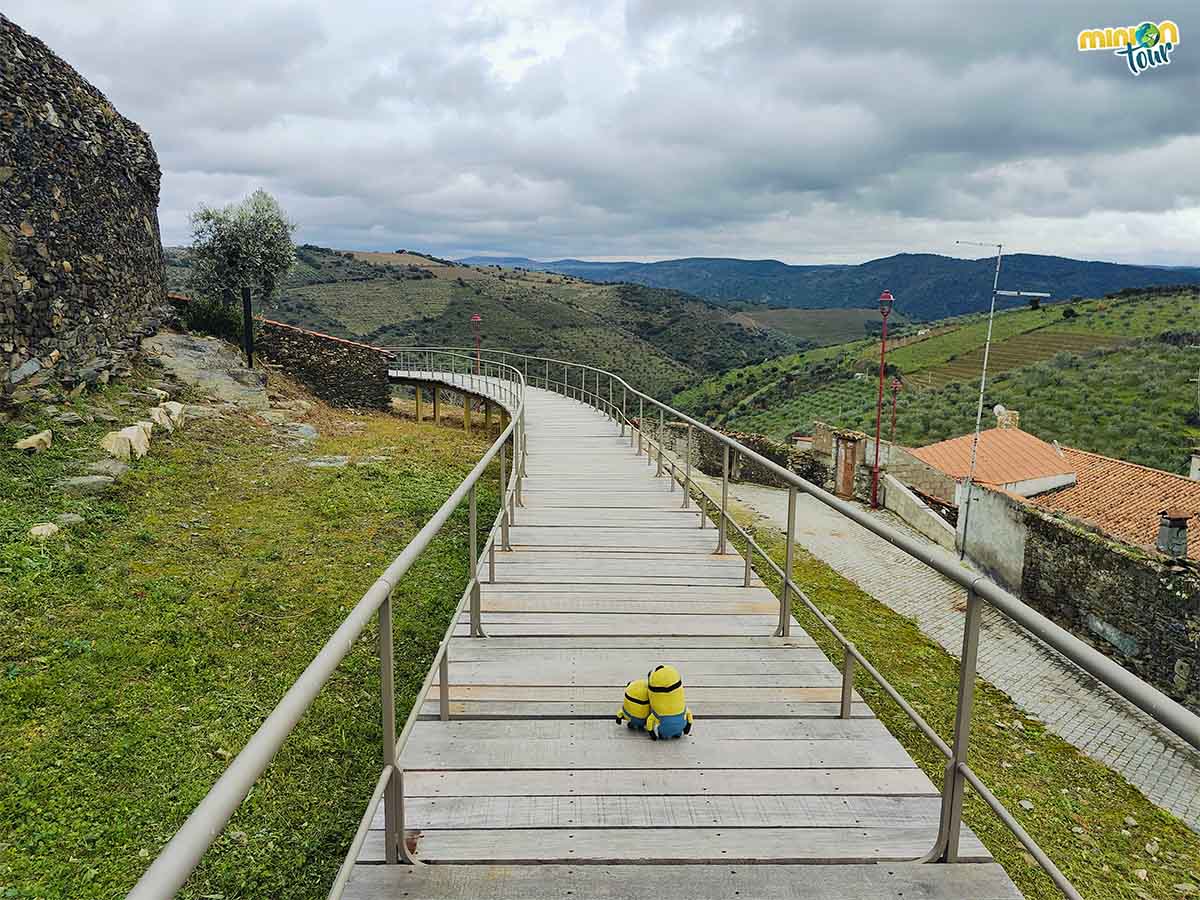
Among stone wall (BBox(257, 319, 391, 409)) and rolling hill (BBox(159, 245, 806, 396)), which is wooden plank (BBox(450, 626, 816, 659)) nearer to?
stone wall (BBox(257, 319, 391, 409))

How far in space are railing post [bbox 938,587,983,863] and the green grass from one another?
2.53 metres

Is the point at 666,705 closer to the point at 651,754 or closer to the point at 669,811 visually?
the point at 651,754

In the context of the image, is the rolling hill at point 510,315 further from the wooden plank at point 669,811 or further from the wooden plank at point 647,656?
the wooden plank at point 669,811

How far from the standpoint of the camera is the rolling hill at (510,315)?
A: 176ft

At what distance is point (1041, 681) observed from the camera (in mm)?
12164

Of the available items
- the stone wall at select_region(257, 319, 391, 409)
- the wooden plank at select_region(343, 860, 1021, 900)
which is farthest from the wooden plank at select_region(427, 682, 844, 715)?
the stone wall at select_region(257, 319, 391, 409)

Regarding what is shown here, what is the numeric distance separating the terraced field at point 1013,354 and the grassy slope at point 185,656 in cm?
4730

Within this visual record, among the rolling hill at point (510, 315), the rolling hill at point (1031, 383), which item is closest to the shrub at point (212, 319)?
the rolling hill at point (510, 315)

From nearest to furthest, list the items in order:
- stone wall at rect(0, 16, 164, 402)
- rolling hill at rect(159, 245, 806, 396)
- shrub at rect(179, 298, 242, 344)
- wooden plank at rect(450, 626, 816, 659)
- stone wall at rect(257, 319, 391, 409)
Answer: wooden plank at rect(450, 626, 816, 659) → stone wall at rect(0, 16, 164, 402) → shrub at rect(179, 298, 242, 344) → stone wall at rect(257, 319, 391, 409) → rolling hill at rect(159, 245, 806, 396)

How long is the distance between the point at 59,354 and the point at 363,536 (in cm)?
595

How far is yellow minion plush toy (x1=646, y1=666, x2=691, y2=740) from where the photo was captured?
2.82 meters

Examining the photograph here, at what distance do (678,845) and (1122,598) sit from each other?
48.6 ft

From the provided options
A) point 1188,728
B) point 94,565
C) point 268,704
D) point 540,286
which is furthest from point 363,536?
point 540,286

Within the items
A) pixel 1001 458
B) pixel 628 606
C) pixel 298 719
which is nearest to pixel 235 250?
pixel 628 606
